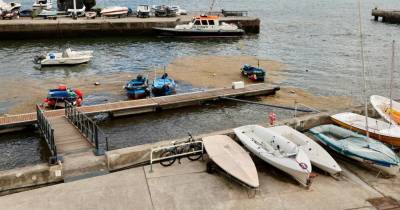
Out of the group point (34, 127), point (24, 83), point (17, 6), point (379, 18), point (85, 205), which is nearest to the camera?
point (85, 205)

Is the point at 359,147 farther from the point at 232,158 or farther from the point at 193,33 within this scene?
the point at 193,33

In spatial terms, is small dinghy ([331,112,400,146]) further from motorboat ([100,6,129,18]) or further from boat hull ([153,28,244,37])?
motorboat ([100,6,129,18])

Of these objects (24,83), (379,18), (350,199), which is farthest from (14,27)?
(379,18)

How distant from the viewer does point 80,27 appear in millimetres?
53625

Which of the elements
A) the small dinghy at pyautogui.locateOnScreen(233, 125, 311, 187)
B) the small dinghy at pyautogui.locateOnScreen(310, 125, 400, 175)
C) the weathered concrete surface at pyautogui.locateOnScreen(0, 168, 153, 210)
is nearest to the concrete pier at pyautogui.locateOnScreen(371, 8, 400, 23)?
the small dinghy at pyautogui.locateOnScreen(310, 125, 400, 175)

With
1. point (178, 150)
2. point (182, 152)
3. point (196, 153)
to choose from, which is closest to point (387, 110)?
point (196, 153)

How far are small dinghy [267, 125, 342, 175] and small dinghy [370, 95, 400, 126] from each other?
4.64m

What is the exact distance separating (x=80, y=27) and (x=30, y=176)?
1765 inches

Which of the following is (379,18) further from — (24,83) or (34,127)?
(34,127)

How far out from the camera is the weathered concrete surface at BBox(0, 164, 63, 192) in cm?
1170

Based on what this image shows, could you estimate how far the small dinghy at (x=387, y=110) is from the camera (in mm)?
16453

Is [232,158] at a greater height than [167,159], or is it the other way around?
[232,158]

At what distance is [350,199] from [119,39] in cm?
4590

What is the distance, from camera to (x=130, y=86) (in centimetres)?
2564
